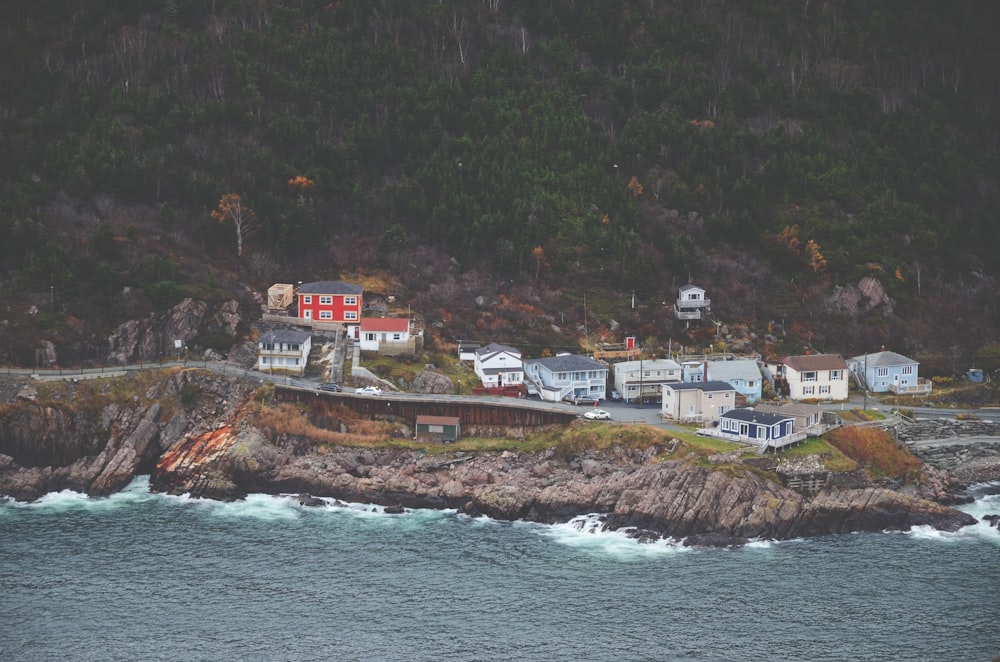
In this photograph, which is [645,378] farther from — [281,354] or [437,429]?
[281,354]

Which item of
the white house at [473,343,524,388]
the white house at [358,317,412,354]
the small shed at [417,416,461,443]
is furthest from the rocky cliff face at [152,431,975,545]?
Answer: the white house at [358,317,412,354]

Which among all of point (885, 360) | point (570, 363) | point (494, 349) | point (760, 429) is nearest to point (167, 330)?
point (494, 349)

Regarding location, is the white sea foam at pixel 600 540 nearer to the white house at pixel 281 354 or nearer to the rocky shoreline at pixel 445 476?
the rocky shoreline at pixel 445 476

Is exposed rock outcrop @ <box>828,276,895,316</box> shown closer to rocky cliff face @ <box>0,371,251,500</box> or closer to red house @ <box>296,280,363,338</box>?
red house @ <box>296,280,363,338</box>

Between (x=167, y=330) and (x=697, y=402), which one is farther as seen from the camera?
(x=167, y=330)

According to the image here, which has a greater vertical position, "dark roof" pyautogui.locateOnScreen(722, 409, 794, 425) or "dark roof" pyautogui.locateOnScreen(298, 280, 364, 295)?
"dark roof" pyautogui.locateOnScreen(298, 280, 364, 295)

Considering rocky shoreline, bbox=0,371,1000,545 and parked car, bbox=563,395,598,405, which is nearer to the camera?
rocky shoreline, bbox=0,371,1000,545
